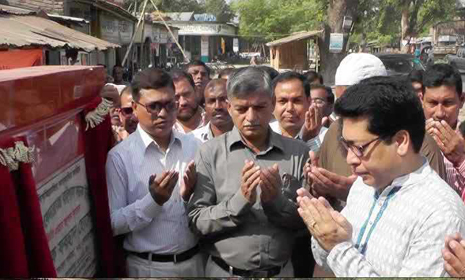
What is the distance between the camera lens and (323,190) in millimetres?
2650

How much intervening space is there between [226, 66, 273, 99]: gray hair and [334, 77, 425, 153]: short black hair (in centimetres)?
84

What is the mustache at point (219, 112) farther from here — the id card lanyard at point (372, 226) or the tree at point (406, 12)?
the tree at point (406, 12)

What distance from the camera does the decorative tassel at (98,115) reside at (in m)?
2.65

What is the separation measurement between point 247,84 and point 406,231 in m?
1.22

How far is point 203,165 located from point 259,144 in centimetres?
29

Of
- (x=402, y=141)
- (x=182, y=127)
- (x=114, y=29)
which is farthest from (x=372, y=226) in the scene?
(x=114, y=29)

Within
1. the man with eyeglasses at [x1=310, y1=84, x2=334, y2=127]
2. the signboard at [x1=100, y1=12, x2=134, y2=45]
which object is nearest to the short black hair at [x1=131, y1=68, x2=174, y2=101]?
the man with eyeglasses at [x1=310, y1=84, x2=334, y2=127]

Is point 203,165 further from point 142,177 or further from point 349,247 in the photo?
point 349,247

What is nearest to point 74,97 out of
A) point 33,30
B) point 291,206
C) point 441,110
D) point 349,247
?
point 291,206

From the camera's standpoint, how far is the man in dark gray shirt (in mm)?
2584

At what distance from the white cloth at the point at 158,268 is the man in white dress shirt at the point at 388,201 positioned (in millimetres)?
1059

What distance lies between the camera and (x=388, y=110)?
6.28 feet

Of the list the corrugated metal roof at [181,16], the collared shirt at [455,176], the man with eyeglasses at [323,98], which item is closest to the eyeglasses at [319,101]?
the man with eyeglasses at [323,98]

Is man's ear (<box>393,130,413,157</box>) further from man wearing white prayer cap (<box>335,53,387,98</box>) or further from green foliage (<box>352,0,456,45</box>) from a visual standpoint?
green foliage (<box>352,0,456,45</box>)
